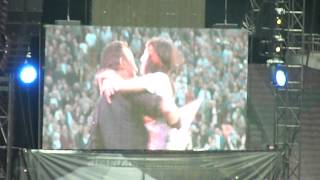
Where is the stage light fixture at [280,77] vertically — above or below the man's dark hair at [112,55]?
below

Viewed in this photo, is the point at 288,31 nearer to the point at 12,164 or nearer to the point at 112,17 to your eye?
the point at 112,17

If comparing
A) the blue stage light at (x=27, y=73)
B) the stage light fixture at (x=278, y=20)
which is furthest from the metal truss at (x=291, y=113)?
the blue stage light at (x=27, y=73)

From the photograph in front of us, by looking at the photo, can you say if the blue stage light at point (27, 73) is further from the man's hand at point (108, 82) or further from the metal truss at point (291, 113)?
the metal truss at point (291, 113)

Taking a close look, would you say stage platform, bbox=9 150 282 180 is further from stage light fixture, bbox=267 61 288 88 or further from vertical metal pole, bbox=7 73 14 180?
stage light fixture, bbox=267 61 288 88

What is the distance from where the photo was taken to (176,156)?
38.3 feet

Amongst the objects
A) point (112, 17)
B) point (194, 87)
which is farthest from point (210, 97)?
point (112, 17)

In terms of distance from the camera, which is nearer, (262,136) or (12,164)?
(12,164)

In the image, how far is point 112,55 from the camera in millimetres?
13023

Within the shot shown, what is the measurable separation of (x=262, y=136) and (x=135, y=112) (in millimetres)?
2700

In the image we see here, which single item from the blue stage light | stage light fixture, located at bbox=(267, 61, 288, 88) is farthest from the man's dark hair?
stage light fixture, located at bbox=(267, 61, 288, 88)

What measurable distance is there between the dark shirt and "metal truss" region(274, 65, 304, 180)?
2.33 m

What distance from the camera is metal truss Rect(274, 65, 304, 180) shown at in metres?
12.8

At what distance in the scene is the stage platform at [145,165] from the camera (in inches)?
454

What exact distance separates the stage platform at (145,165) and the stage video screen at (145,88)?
111 centimetres
